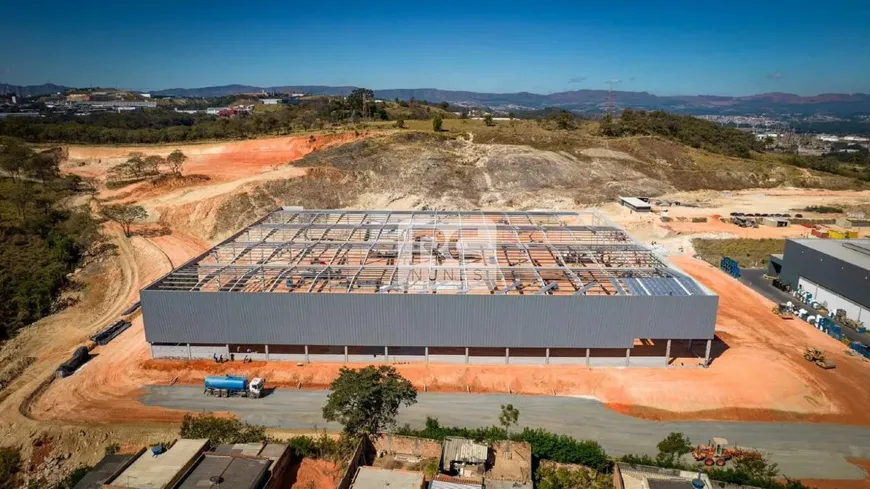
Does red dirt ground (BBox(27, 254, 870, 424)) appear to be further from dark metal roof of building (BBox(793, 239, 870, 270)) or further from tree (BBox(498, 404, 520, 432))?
dark metal roof of building (BBox(793, 239, 870, 270))

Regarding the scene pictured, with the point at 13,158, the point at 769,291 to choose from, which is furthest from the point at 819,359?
the point at 13,158

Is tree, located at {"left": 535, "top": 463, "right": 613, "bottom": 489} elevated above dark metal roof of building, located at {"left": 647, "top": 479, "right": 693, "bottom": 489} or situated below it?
below

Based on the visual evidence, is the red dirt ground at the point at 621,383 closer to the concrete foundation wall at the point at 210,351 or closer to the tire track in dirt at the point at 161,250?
the concrete foundation wall at the point at 210,351

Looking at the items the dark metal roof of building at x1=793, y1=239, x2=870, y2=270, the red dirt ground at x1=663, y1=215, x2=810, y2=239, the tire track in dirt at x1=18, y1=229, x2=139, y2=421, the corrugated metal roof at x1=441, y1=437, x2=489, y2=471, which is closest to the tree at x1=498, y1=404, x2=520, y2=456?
the corrugated metal roof at x1=441, y1=437, x2=489, y2=471

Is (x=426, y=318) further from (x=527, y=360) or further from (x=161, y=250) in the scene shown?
(x=161, y=250)

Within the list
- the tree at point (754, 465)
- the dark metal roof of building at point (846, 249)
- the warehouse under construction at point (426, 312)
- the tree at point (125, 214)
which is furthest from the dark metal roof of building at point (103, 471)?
the dark metal roof of building at point (846, 249)
